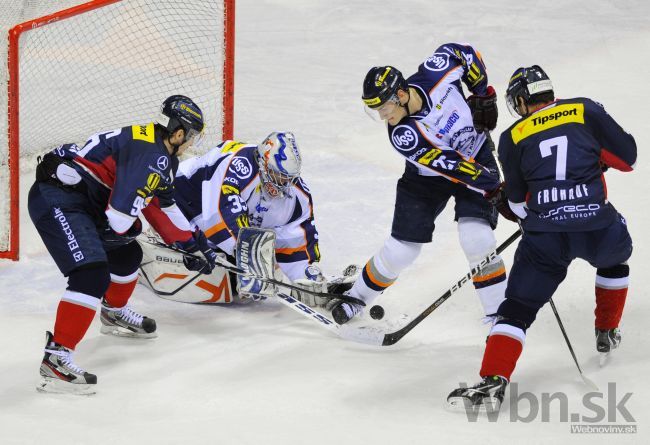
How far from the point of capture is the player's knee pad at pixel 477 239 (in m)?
4.08

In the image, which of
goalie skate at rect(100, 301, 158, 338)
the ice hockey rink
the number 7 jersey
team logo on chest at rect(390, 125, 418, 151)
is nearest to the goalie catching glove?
the ice hockey rink

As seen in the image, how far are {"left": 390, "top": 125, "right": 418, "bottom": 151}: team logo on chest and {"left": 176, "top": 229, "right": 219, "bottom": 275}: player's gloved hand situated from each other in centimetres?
→ 92

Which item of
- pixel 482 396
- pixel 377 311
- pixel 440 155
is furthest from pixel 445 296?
pixel 482 396

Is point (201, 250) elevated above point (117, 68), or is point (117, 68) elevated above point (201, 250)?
point (117, 68)

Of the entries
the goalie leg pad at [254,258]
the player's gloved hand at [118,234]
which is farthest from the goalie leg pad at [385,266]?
the player's gloved hand at [118,234]

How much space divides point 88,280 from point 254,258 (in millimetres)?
933

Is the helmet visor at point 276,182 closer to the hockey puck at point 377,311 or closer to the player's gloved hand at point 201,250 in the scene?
the player's gloved hand at point 201,250

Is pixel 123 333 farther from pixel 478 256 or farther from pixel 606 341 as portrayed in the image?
pixel 606 341

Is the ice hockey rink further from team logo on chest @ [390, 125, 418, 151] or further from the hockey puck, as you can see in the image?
team logo on chest @ [390, 125, 418, 151]

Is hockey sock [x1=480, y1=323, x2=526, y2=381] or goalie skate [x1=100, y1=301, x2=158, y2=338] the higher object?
hockey sock [x1=480, y1=323, x2=526, y2=381]

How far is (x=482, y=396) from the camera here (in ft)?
10.9

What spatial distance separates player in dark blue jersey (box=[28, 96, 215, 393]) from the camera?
11.8 feet

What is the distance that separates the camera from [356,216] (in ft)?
18.5

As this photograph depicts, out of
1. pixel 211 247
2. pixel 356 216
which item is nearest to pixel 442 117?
pixel 211 247
